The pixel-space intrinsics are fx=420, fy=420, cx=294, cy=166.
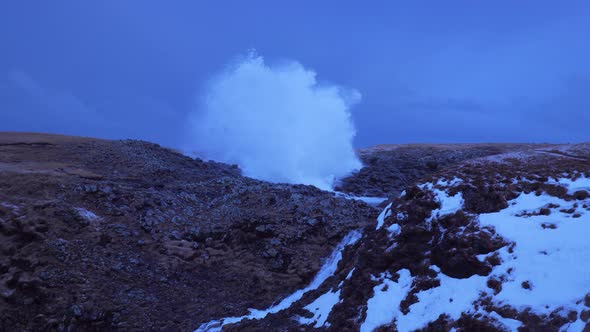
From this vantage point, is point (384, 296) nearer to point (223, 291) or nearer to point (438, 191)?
point (438, 191)

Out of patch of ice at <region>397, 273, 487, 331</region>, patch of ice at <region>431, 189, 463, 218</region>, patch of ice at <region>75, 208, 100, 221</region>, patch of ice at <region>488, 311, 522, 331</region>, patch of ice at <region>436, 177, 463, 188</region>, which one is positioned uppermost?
patch of ice at <region>75, 208, 100, 221</region>

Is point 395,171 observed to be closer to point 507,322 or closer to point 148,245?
point 148,245

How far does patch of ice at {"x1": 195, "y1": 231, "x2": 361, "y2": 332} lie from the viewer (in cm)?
1322

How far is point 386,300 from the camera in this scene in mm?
10195

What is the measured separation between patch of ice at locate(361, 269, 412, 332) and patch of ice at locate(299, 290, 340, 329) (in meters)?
1.30

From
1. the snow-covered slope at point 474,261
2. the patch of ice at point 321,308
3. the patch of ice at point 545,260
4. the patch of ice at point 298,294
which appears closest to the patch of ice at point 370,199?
the patch of ice at point 298,294

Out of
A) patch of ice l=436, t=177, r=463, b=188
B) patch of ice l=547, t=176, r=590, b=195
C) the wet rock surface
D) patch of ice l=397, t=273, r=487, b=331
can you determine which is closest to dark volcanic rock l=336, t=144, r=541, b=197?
the wet rock surface

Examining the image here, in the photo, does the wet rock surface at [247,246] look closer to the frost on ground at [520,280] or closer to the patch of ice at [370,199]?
the frost on ground at [520,280]

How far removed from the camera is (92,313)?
13.2 metres

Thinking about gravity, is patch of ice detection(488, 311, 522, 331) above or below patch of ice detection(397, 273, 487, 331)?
below

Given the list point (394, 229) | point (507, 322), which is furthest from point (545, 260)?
point (394, 229)

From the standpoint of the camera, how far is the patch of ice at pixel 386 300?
9.56m

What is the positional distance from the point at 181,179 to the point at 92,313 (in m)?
13.8

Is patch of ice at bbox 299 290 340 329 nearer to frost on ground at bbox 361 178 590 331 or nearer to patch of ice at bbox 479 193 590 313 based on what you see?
frost on ground at bbox 361 178 590 331
